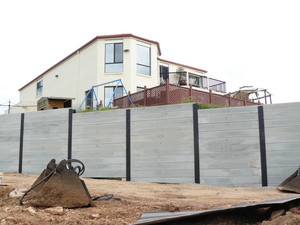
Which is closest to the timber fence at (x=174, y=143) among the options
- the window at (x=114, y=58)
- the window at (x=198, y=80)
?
the window at (x=114, y=58)

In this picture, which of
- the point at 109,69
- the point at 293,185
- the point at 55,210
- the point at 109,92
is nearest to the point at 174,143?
the point at 293,185

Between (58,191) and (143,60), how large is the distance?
49.8 feet

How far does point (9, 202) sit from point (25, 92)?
85.9ft

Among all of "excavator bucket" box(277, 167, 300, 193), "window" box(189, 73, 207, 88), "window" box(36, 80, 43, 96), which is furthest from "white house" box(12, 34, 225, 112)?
"excavator bucket" box(277, 167, 300, 193)

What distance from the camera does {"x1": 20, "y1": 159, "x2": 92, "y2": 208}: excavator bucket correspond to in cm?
472

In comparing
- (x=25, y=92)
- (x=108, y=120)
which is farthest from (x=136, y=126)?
(x=25, y=92)

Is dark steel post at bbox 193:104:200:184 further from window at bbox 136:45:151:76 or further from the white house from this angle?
window at bbox 136:45:151:76

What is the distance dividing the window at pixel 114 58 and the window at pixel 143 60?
1.12 metres

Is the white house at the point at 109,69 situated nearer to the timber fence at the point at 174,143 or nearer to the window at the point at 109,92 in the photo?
the window at the point at 109,92

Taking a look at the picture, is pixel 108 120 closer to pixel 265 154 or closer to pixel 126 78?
pixel 265 154

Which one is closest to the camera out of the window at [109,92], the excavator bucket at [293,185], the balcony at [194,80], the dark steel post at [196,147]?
the excavator bucket at [293,185]

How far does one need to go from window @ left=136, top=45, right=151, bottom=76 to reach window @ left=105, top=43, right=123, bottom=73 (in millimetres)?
1123

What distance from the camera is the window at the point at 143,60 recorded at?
1898 centimetres

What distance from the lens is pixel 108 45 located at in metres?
19.0
